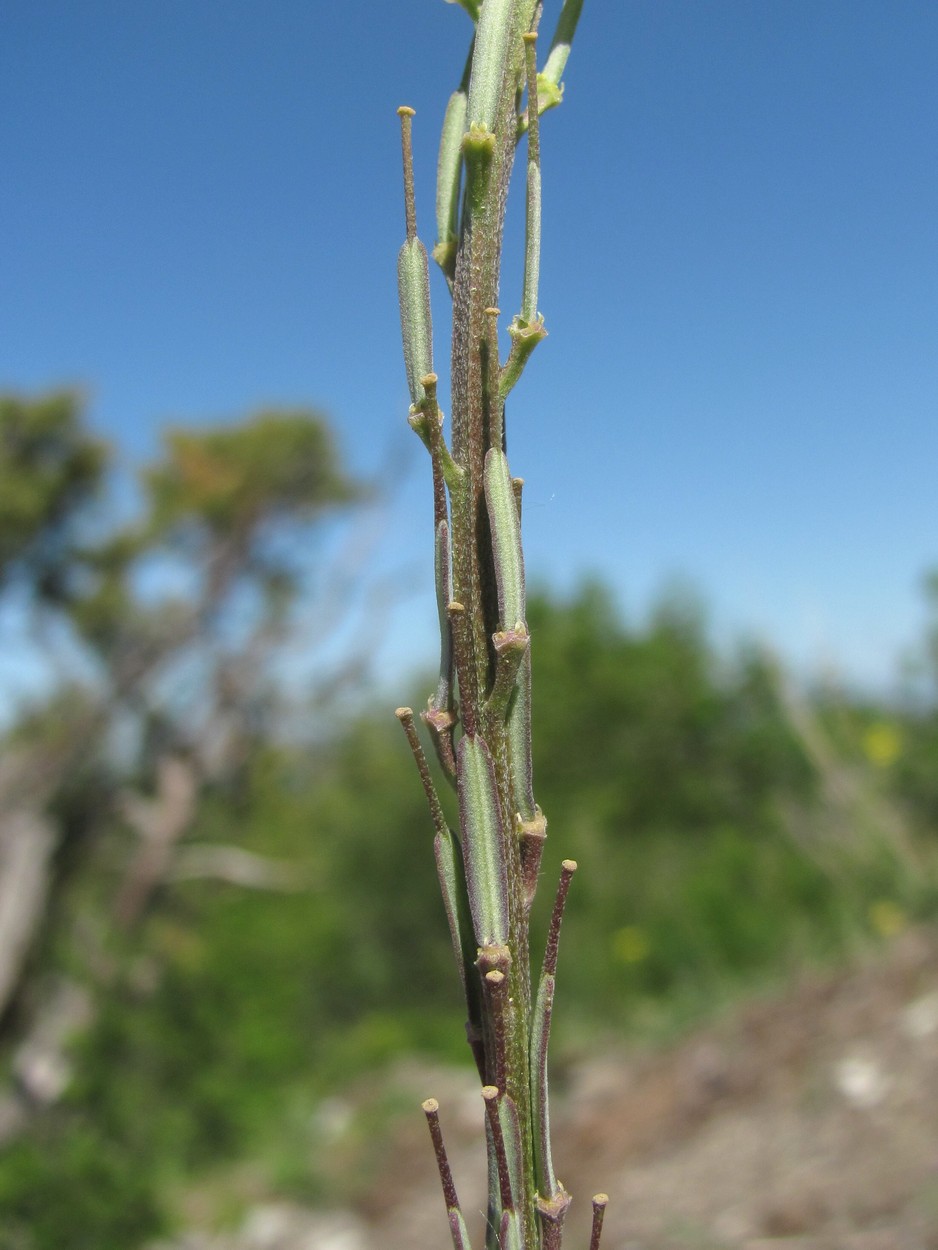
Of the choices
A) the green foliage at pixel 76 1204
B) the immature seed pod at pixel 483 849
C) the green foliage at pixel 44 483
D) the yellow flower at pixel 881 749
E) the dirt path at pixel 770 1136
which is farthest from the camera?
the green foliage at pixel 44 483

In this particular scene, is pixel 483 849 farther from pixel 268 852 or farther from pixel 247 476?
pixel 268 852

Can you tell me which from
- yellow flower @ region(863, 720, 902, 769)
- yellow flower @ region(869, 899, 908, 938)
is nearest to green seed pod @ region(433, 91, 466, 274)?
yellow flower @ region(869, 899, 908, 938)

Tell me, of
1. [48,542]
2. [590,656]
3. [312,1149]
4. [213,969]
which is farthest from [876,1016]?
[590,656]


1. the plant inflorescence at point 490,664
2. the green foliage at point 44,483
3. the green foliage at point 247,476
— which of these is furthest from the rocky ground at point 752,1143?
the green foliage at point 247,476

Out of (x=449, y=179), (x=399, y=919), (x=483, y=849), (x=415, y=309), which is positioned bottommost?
(x=483, y=849)

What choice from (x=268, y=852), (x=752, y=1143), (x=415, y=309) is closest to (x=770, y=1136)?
(x=752, y=1143)

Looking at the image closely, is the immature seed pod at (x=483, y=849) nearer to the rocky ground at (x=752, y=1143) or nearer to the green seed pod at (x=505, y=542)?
the green seed pod at (x=505, y=542)

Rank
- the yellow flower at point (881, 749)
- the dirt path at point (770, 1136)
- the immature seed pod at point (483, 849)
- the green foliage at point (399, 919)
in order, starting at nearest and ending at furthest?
1. the immature seed pod at point (483, 849)
2. the dirt path at point (770, 1136)
3. the green foliage at point (399, 919)
4. the yellow flower at point (881, 749)

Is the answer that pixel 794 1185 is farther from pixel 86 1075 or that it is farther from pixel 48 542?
pixel 48 542
